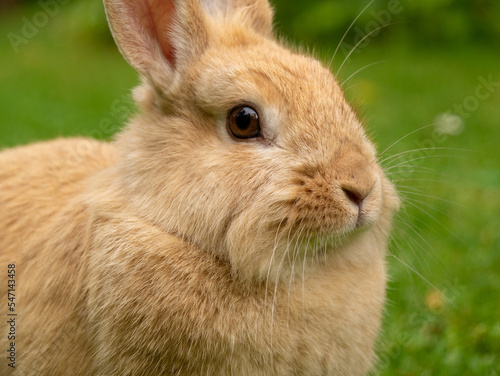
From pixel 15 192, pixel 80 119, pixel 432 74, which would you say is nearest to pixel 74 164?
pixel 15 192

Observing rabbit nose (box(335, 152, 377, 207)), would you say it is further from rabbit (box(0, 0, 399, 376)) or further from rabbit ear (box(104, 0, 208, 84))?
rabbit ear (box(104, 0, 208, 84))

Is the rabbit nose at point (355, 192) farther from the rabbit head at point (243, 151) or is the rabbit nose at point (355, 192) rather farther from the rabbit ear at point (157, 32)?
the rabbit ear at point (157, 32)

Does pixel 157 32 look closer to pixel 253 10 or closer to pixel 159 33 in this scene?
pixel 159 33

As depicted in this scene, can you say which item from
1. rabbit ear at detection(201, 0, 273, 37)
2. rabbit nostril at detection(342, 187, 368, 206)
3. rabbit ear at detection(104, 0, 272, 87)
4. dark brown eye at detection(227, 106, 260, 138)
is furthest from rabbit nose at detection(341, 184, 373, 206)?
rabbit ear at detection(201, 0, 273, 37)

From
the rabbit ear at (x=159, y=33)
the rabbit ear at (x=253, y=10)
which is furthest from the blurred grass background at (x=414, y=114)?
the rabbit ear at (x=159, y=33)

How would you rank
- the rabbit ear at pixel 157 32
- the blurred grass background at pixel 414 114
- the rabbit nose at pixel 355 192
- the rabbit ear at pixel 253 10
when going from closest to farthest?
the rabbit nose at pixel 355 192 < the rabbit ear at pixel 157 32 < the rabbit ear at pixel 253 10 < the blurred grass background at pixel 414 114

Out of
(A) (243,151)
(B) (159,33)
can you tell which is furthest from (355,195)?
(B) (159,33)

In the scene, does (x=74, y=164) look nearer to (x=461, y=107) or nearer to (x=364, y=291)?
(x=364, y=291)

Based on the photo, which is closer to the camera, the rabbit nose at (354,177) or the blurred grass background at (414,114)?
the rabbit nose at (354,177)
